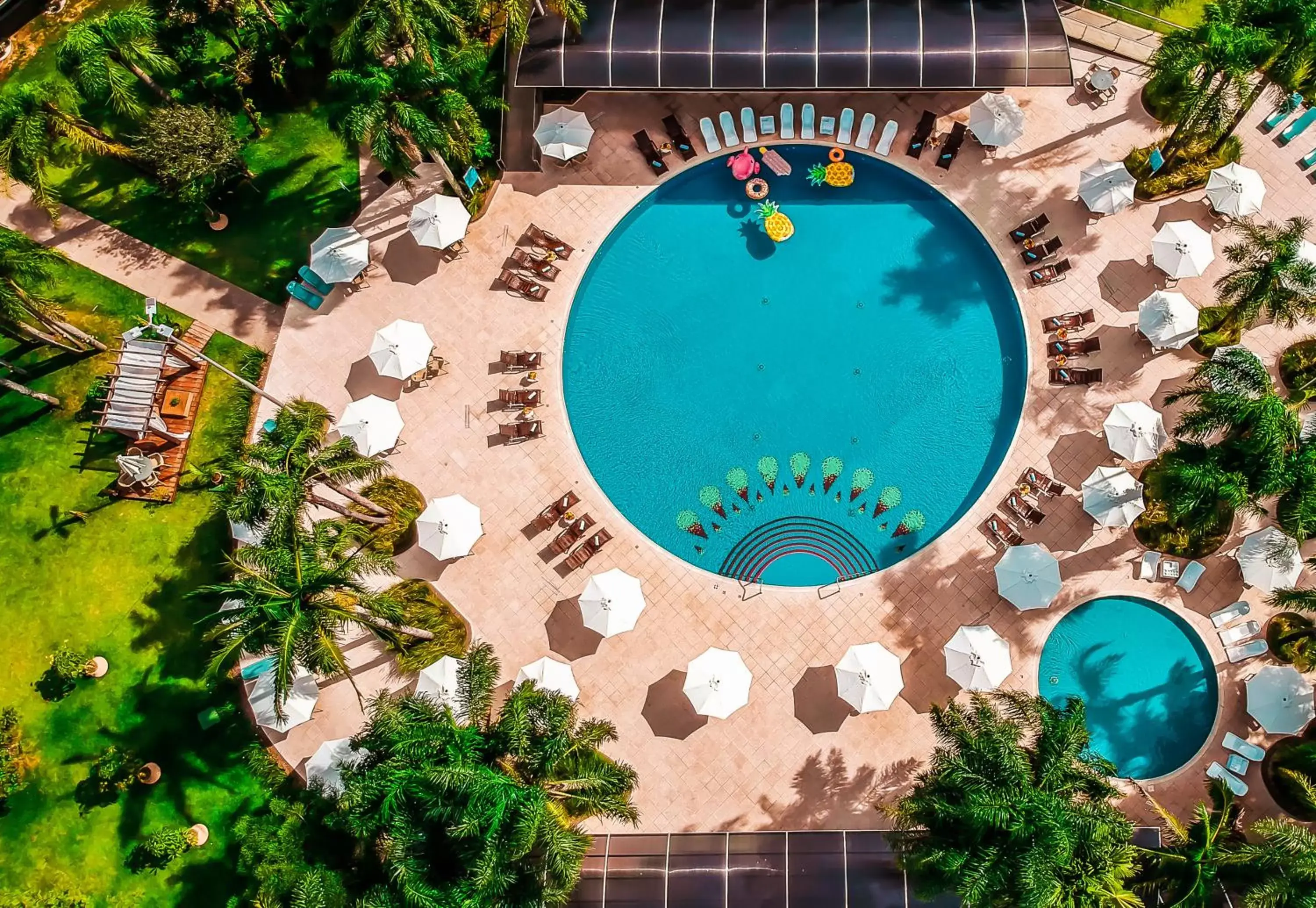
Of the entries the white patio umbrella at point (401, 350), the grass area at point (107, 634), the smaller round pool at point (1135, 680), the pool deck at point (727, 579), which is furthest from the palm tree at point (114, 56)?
the smaller round pool at point (1135, 680)

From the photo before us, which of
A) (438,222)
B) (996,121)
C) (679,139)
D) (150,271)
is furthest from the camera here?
(150,271)

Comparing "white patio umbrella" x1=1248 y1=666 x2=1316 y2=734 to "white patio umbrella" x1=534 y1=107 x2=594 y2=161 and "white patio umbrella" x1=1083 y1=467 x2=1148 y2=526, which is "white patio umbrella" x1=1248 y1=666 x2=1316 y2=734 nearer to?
"white patio umbrella" x1=1083 y1=467 x2=1148 y2=526

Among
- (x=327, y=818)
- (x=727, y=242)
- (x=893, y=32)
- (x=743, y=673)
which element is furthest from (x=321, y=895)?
(x=893, y=32)

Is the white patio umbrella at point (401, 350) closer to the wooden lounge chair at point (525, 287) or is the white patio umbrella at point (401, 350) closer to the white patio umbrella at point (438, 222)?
the white patio umbrella at point (438, 222)

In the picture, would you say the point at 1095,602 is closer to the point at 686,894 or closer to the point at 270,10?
the point at 686,894

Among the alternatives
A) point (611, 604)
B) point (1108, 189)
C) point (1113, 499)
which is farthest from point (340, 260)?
point (1113, 499)

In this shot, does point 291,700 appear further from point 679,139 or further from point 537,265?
point 679,139

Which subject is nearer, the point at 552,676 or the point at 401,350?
the point at 552,676
